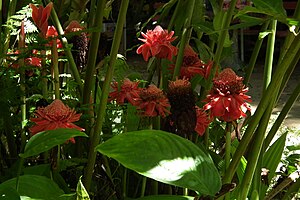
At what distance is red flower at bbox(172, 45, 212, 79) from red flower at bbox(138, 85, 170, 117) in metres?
0.15

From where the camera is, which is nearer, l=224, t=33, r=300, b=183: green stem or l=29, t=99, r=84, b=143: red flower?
l=224, t=33, r=300, b=183: green stem

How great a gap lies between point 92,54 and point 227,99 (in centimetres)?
31

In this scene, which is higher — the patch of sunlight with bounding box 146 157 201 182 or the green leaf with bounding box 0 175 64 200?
the patch of sunlight with bounding box 146 157 201 182

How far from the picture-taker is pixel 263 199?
1321mm

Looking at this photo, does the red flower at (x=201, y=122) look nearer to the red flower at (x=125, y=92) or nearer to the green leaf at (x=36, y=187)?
the red flower at (x=125, y=92)

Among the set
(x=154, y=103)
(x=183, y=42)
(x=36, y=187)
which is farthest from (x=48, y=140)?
(x=183, y=42)

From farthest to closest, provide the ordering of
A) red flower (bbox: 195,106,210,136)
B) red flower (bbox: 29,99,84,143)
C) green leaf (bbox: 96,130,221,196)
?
red flower (bbox: 195,106,210,136) < red flower (bbox: 29,99,84,143) < green leaf (bbox: 96,130,221,196)

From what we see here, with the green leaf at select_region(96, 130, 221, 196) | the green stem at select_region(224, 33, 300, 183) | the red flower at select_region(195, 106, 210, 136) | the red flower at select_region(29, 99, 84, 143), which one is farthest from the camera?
the red flower at select_region(195, 106, 210, 136)

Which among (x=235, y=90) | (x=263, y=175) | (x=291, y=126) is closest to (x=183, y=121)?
(x=235, y=90)

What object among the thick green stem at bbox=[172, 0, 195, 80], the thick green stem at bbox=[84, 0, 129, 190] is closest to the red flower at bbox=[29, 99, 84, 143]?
the thick green stem at bbox=[84, 0, 129, 190]

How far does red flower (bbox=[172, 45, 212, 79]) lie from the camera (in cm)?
120

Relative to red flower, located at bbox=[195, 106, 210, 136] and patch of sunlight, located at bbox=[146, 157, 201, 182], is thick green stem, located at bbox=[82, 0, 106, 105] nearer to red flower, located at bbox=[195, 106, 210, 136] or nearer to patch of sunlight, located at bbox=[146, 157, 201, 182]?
red flower, located at bbox=[195, 106, 210, 136]

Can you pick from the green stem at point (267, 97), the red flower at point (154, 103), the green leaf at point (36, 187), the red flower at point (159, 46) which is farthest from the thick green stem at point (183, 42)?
the green leaf at point (36, 187)

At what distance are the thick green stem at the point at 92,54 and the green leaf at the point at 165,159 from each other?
0.35 meters
